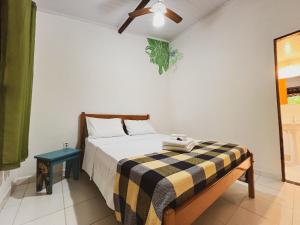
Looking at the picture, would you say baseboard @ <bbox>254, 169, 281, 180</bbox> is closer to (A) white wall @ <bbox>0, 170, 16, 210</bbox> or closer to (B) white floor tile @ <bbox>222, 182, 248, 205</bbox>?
(B) white floor tile @ <bbox>222, 182, 248, 205</bbox>

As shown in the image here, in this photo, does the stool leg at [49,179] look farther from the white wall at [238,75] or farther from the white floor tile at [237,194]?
the white wall at [238,75]

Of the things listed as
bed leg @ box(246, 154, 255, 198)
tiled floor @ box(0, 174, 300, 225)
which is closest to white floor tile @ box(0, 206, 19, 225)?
tiled floor @ box(0, 174, 300, 225)

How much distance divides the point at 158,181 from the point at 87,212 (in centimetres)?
109

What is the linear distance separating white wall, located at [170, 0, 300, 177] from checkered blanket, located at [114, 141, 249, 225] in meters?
1.29

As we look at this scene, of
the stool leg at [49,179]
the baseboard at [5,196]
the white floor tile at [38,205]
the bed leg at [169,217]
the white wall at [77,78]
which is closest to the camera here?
the bed leg at [169,217]

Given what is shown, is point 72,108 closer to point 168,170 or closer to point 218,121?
point 168,170

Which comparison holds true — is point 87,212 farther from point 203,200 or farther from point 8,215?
point 203,200

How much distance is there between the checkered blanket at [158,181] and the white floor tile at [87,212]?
461mm

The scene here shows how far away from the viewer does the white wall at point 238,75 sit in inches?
83.4

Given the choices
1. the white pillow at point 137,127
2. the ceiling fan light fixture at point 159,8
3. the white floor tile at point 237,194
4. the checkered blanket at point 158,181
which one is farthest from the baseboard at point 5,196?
the ceiling fan light fixture at point 159,8

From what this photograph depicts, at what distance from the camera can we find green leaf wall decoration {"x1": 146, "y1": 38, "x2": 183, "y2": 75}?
3.62 meters

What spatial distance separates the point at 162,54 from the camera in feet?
12.5

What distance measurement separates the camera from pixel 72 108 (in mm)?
2586

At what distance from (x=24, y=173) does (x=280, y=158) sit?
3.59 metres
